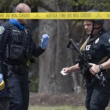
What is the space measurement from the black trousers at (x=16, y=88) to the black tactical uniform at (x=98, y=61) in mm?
1059

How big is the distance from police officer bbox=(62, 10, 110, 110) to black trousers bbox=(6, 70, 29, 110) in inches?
Answer: 37.2

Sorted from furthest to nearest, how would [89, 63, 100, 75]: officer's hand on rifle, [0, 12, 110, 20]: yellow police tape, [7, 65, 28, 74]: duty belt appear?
[0, 12, 110, 20]: yellow police tape
[7, 65, 28, 74]: duty belt
[89, 63, 100, 75]: officer's hand on rifle

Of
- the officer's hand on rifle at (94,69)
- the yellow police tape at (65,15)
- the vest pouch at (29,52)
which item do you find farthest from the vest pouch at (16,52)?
the officer's hand on rifle at (94,69)

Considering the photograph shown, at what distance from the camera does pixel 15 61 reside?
8.55 m

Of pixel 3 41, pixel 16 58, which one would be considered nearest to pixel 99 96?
pixel 16 58

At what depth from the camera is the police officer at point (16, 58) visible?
329 inches

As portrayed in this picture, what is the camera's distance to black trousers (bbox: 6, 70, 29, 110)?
8.33 metres

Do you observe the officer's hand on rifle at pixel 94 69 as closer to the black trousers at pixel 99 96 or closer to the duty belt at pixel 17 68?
the black trousers at pixel 99 96

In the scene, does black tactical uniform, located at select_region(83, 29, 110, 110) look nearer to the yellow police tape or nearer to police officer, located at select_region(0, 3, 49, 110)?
the yellow police tape

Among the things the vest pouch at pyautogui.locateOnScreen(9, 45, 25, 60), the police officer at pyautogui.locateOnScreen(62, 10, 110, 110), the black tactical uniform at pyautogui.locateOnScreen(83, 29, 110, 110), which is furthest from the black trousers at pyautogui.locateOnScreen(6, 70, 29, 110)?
the black tactical uniform at pyautogui.locateOnScreen(83, 29, 110, 110)

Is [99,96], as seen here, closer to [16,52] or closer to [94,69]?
[94,69]

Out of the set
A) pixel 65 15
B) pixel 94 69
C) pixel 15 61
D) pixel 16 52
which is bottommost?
pixel 94 69

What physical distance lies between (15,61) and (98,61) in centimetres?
131

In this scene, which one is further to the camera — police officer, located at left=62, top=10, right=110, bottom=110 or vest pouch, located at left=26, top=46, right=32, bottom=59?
vest pouch, located at left=26, top=46, right=32, bottom=59
